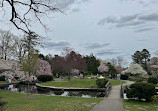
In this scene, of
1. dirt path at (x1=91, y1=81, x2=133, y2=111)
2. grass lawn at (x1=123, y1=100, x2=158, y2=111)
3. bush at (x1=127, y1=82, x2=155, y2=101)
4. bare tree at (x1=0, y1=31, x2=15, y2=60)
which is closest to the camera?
dirt path at (x1=91, y1=81, x2=133, y2=111)

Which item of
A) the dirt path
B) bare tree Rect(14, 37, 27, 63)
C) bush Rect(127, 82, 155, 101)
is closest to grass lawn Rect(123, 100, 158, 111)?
the dirt path

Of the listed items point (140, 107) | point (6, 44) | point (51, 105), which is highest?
point (6, 44)

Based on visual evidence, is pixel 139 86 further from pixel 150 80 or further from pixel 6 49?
pixel 6 49

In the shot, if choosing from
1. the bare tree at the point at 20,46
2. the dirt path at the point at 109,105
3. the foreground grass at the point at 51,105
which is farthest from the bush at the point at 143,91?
the bare tree at the point at 20,46

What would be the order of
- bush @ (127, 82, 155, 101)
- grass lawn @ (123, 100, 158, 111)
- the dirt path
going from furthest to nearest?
bush @ (127, 82, 155, 101), grass lawn @ (123, 100, 158, 111), the dirt path

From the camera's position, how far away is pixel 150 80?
2292 centimetres

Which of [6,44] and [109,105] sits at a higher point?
[6,44]

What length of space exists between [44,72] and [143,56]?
167 ft

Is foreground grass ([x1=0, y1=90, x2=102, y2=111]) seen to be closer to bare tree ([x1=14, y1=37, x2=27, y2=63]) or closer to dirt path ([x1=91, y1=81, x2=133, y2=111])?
dirt path ([x1=91, y1=81, x2=133, y2=111])

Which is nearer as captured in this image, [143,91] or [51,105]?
[51,105]

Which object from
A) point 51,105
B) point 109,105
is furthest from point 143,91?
point 51,105

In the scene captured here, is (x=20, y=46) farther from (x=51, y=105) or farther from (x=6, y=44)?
(x=51, y=105)

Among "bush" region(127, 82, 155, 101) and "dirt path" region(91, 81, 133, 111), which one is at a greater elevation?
"bush" region(127, 82, 155, 101)

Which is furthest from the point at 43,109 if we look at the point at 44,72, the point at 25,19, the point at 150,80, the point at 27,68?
the point at 44,72
